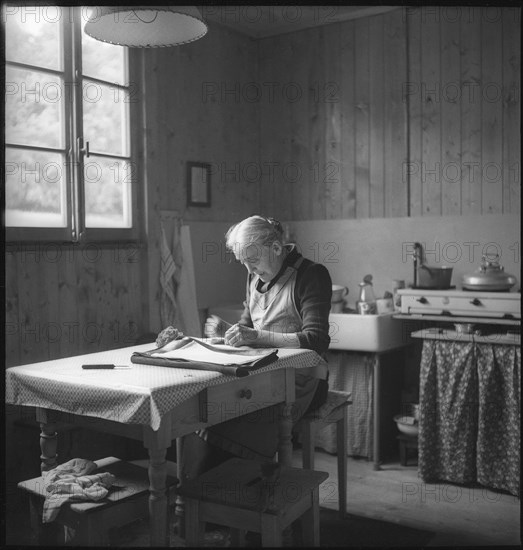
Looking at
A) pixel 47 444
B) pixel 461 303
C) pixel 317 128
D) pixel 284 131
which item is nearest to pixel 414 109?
pixel 317 128

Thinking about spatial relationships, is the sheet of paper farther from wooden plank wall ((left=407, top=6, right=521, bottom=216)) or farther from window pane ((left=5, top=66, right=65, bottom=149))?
wooden plank wall ((left=407, top=6, right=521, bottom=216))

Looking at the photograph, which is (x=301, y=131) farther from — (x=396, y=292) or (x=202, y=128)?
(x=396, y=292)

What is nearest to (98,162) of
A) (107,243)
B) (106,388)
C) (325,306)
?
(107,243)

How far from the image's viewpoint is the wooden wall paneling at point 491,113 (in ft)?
14.1

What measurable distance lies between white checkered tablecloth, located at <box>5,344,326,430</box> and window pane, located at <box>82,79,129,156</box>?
5.50ft

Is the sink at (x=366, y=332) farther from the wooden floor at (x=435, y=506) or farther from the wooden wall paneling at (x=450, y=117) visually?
the wooden wall paneling at (x=450, y=117)

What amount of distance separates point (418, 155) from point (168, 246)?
1.76m

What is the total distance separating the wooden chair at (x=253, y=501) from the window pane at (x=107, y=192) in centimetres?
188

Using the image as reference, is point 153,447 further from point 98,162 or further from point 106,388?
point 98,162

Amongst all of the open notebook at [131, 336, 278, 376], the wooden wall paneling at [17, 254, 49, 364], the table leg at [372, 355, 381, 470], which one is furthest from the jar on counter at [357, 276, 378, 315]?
the wooden wall paneling at [17, 254, 49, 364]

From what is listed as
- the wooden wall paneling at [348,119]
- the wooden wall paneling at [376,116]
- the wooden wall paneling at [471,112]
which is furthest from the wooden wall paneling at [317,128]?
the wooden wall paneling at [471,112]

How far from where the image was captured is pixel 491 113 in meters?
4.32

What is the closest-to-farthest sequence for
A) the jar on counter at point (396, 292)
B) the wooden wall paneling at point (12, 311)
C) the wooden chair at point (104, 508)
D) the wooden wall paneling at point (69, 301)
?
the wooden chair at point (104, 508)
the wooden wall paneling at point (12, 311)
the wooden wall paneling at point (69, 301)
the jar on counter at point (396, 292)

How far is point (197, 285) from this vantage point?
475cm
